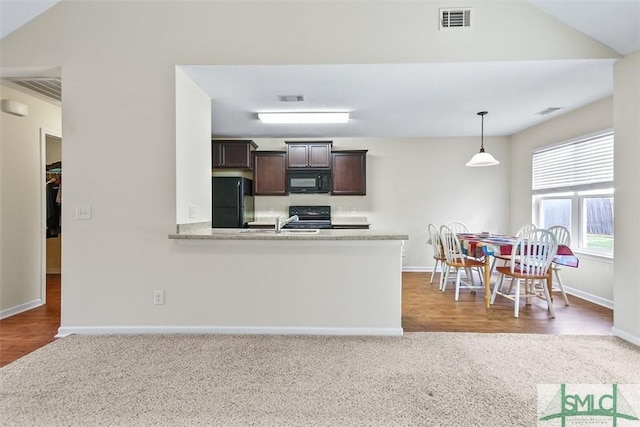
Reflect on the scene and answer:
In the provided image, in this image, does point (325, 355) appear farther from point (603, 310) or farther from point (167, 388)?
point (603, 310)

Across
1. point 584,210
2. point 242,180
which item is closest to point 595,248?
point 584,210

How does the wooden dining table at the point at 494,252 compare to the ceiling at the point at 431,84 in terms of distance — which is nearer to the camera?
the ceiling at the point at 431,84

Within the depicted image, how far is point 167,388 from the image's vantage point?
191 cm

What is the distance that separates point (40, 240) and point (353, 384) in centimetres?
386

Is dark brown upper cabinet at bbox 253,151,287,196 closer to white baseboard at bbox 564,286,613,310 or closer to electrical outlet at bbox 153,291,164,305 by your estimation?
electrical outlet at bbox 153,291,164,305

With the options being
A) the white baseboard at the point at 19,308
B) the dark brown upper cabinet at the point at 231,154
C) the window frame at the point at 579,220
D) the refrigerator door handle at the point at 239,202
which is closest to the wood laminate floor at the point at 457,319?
the white baseboard at the point at 19,308

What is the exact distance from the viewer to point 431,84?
119 inches

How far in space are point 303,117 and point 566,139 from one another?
3468 millimetres

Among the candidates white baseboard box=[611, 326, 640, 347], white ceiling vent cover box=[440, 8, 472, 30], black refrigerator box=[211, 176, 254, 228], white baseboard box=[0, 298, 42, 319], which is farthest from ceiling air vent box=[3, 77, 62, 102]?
white baseboard box=[611, 326, 640, 347]

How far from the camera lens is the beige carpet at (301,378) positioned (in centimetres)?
167

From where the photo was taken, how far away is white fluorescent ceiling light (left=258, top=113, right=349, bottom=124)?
3.89 meters

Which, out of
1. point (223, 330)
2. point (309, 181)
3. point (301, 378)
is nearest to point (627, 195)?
point (301, 378)

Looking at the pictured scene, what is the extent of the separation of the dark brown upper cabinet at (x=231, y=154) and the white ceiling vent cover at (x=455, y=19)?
3271 millimetres

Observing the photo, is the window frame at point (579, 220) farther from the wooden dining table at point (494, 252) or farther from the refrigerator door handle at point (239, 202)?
the refrigerator door handle at point (239, 202)
